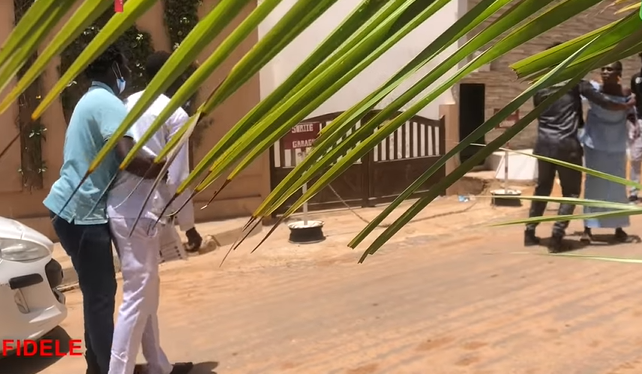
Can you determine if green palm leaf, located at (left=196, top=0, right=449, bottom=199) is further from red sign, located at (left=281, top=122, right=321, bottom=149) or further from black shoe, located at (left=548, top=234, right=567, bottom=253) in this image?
red sign, located at (left=281, top=122, right=321, bottom=149)

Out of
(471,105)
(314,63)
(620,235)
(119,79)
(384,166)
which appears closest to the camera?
(314,63)

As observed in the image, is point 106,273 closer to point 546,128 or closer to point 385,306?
point 385,306

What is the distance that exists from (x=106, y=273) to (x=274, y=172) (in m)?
5.62

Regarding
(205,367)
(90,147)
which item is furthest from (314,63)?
(205,367)

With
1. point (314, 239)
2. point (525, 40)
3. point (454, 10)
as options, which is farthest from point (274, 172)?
point (525, 40)

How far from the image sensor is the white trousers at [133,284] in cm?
332

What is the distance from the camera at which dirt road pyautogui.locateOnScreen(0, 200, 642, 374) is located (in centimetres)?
416

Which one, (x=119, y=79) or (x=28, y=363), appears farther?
(x=28, y=363)

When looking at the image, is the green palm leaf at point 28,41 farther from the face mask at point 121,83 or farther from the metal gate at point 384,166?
the metal gate at point 384,166

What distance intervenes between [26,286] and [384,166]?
20.6 feet

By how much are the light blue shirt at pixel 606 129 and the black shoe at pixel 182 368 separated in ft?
15.0

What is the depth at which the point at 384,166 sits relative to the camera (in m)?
9.89

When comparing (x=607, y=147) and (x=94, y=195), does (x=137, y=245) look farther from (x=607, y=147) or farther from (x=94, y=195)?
(x=607, y=147)

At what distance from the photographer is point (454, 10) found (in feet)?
30.3
